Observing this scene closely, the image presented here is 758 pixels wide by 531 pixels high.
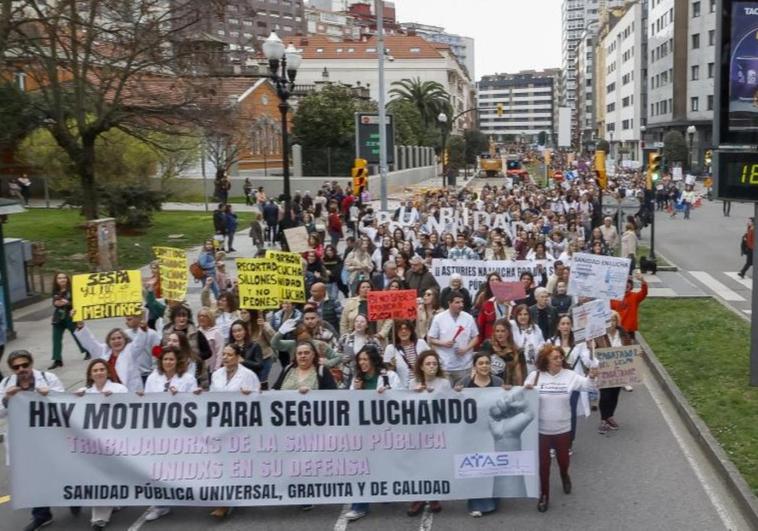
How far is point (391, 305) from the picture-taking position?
33.2 ft

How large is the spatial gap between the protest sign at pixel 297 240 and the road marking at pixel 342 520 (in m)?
8.69

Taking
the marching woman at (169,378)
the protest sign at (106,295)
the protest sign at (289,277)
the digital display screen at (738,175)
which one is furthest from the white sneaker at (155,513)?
the digital display screen at (738,175)

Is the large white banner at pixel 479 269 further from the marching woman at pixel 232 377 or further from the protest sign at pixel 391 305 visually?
the marching woman at pixel 232 377

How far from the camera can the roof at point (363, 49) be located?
9662cm

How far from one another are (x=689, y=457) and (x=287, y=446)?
4312mm

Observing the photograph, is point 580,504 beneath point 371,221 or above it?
beneath

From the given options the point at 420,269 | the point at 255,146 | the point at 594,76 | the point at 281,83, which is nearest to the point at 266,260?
the point at 420,269

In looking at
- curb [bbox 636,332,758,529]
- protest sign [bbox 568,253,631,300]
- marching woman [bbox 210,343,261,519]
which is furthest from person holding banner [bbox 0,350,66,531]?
protest sign [bbox 568,253,631,300]

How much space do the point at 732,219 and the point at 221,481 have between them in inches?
1500

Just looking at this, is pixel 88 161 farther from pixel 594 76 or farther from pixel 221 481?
pixel 594 76

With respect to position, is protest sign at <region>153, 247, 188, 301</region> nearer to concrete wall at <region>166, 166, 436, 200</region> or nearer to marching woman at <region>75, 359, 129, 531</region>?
marching woman at <region>75, 359, 129, 531</region>

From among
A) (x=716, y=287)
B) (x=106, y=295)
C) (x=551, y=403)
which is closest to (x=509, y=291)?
(x=551, y=403)

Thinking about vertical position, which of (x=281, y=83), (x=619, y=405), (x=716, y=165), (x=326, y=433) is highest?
(x=281, y=83)

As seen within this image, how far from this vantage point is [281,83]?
17.8 metres
